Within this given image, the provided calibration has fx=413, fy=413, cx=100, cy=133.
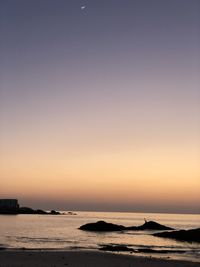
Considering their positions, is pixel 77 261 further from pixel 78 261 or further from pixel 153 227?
pixel 153 227

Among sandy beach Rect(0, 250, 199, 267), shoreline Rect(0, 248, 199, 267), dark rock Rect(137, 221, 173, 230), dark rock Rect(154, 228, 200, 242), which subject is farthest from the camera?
dark rock Rect(137, 221, 173, 230)

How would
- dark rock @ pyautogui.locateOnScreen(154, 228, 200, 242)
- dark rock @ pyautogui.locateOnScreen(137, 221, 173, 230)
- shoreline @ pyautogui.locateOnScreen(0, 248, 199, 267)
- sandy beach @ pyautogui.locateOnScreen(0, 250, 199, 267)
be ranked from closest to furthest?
sandy beach @ pyautogui.locateOnScreen(0, 250, 199, 267) < shoreline @ pyautogui.locateOnScreen(0, 248, 199, 267) < dark rock @ pyautogui.locateOnScreen(154, 228, 200, 242) < dark rock @ pyautogui.locateOnScreen(137, 221, 173, 230)

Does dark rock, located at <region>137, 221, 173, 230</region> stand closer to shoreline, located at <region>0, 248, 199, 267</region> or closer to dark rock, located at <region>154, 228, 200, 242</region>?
dark rock, located at <region>154, 228, 200, 242</region>

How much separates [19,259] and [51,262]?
117 inches

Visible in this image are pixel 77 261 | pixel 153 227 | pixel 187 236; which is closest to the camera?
pixel 77 261

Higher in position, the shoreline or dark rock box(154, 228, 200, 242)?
dark rock box(154, 228, 200, 242)

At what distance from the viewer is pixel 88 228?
303ft

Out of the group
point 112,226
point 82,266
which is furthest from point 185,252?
point 112,226

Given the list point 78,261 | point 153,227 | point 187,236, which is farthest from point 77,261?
point 153,227

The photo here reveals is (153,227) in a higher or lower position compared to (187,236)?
higher

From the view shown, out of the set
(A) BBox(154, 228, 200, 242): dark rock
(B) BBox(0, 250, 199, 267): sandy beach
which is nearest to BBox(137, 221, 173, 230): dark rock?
(A) BBox(154, 228, 200, 242): dark rock

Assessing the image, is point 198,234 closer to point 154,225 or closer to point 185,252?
point 185,252

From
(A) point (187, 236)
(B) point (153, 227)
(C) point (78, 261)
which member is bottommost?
(C) point (78, 261)

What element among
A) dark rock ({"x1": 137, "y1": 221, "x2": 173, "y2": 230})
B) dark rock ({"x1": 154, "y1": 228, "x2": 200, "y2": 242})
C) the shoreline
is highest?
dark rock ({"x1": 137, "y1": 221, "x2": 173, "y2": 230})
